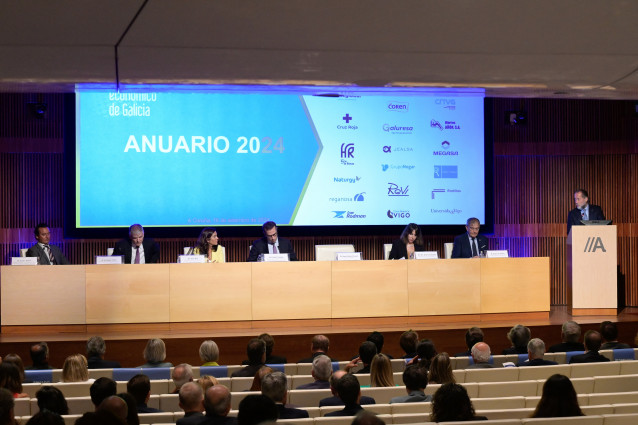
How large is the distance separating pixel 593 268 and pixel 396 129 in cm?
350

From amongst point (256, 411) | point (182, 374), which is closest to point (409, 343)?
point (182, 374)

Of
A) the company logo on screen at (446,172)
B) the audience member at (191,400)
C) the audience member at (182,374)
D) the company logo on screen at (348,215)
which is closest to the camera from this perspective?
the audience member at (191,400)

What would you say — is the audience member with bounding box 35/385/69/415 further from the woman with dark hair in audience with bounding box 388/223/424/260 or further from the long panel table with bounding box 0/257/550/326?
the woman with dark hair in audience with bounding box 388/223/424/260

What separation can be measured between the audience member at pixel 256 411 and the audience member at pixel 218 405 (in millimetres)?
766

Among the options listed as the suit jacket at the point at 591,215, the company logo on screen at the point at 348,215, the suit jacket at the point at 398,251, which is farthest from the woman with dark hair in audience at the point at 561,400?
the company logo on screen at the point at 348,215

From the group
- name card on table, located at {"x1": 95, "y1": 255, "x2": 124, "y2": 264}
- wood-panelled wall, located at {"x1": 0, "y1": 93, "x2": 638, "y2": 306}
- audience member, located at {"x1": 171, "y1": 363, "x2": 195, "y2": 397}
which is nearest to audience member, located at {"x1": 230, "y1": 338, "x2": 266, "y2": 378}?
audience member, located at {"x1": 171, "y1": 363, "x2": 195, "y2": 397}

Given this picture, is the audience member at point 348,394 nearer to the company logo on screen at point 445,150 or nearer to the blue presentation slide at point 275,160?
the blue presentation slide at point 275,160

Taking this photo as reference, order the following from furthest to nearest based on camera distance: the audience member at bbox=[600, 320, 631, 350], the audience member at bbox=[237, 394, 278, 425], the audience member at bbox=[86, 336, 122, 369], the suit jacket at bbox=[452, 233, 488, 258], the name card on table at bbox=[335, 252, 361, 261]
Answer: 1. the suit jacket at bbox=[452, 233, 488, 258]
2. the name card on table at bbox=[335, 252, 361, 261]
3. the audience member at bbox=[600, 320, 631, 350]
4. the audience member at bbox=[86, 336, 122, 369]
5. the audience member at bbox=[237, 394, 278, 425]

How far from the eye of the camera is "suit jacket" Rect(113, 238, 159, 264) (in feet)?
32.4

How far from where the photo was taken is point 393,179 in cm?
1173

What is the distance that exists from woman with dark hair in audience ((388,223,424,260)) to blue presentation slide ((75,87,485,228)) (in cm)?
145

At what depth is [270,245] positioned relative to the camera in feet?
33.1

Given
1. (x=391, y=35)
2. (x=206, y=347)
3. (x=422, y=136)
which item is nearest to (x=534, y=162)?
(x=422, y=136)

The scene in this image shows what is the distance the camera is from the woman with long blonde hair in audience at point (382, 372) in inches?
210
